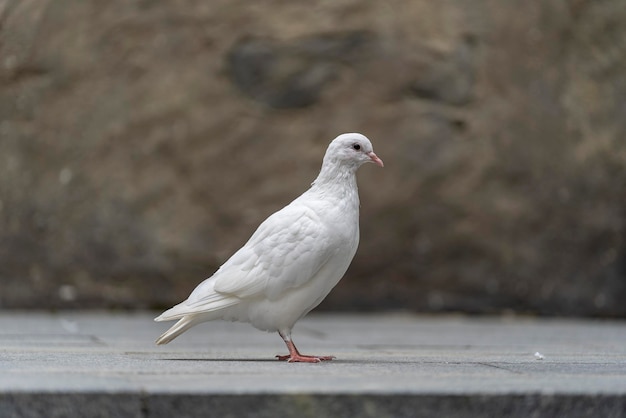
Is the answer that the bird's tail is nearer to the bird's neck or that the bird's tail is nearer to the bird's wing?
the bird's wing

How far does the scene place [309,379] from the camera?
8.55ft

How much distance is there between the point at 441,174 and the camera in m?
6.43

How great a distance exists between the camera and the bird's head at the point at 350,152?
3496mm

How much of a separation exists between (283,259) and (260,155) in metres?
3.13

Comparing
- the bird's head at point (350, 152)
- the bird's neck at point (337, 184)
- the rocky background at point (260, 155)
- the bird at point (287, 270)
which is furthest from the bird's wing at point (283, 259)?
the rocky background at point (260, 155)

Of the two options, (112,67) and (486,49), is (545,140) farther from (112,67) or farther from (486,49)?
(112,67)

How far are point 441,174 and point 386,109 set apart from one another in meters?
0.54

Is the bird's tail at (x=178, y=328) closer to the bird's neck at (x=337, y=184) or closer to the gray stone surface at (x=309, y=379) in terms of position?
the gray stone surface at (x=309, y=379)

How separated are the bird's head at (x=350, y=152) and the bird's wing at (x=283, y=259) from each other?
22 centimetres

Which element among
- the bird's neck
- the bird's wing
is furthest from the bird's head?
the bird's wing

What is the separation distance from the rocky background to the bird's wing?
2979 mm

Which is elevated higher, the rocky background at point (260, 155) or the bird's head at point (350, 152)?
the bird's head at point (350, 152)

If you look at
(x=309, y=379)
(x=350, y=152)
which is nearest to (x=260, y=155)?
(x=350, y=152)

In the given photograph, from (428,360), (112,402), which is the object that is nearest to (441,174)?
(428,360)
